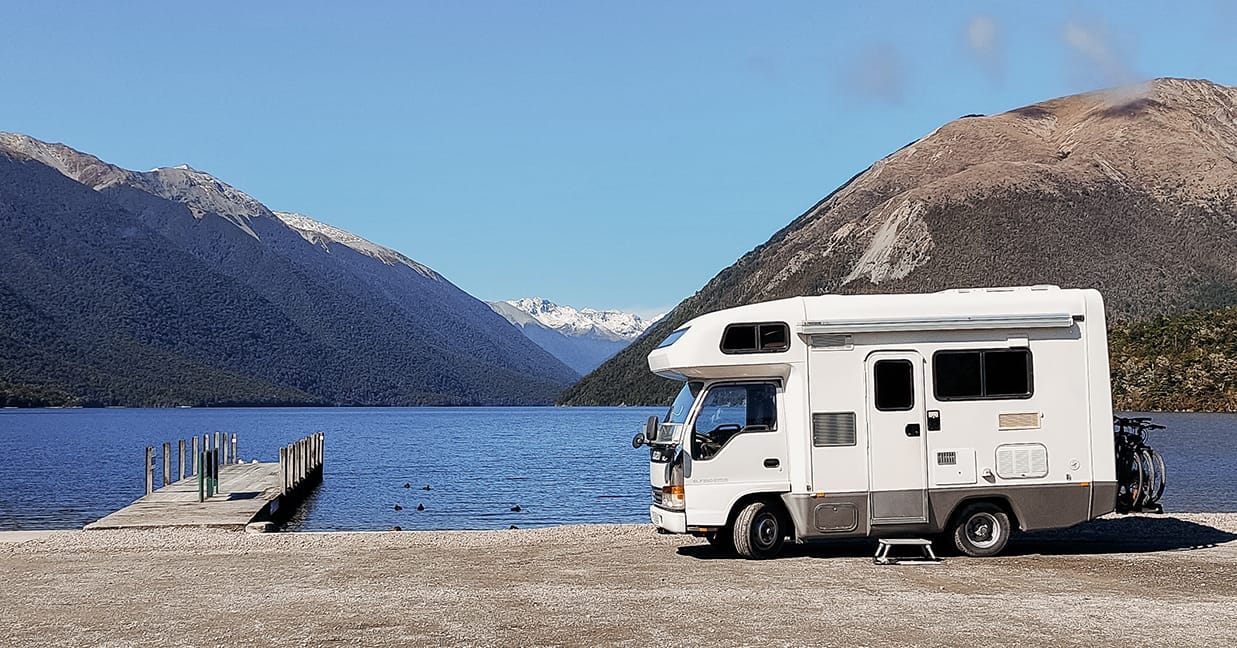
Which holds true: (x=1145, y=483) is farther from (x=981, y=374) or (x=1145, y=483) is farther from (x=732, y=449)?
A: (x=732, y=449)

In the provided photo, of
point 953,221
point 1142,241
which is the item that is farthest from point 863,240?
point 1142,241

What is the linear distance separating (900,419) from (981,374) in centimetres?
120

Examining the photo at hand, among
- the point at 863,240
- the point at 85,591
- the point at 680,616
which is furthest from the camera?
the point at 863,240

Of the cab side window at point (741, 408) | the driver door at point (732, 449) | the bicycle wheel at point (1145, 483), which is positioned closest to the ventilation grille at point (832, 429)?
the driver door at point (732, 449)

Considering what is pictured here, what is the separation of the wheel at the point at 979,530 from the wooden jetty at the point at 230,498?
1318 centimetres

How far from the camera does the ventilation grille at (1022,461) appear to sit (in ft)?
54.3

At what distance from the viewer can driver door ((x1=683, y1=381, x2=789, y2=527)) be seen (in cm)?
1659

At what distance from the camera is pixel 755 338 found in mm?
16609

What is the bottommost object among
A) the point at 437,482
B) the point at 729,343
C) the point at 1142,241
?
the point at 437,482

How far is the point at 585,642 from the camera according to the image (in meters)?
11.4

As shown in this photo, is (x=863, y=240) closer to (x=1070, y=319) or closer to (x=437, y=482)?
(x=437, y=482)

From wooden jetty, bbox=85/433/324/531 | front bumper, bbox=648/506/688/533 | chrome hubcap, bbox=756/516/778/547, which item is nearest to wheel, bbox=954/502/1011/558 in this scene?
chrome hubcap, bbox=756/516/778/547

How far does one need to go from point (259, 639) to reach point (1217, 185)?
199008 millimetres

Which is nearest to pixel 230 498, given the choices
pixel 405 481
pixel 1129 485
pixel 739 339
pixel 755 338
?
pixel 405 481
